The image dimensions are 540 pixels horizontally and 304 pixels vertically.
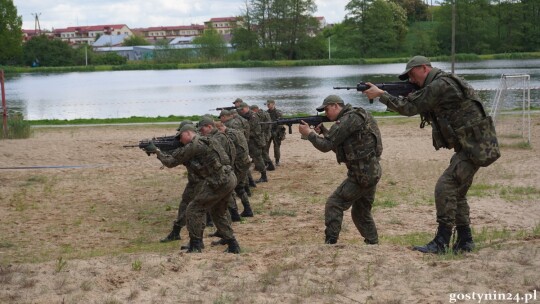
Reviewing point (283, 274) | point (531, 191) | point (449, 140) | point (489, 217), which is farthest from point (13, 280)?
point (531, 191)

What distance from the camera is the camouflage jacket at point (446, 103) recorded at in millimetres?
7738

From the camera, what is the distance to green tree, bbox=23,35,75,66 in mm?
99062

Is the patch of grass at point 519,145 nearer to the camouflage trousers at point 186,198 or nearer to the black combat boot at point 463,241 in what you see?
the camouflage trousers at point 186,198

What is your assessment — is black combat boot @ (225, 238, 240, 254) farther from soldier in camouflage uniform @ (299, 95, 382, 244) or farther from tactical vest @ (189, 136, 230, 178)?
soldier in camouflage uniform @ (299, 95, 382, 244)

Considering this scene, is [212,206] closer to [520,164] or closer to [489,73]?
[520,164]

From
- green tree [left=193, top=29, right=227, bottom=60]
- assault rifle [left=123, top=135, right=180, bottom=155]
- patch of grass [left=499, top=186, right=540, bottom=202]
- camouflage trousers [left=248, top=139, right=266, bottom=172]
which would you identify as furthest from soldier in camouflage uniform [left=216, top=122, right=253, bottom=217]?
green tree [left=193, top=29, right=227, bottom=60]

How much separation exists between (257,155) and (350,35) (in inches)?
2948

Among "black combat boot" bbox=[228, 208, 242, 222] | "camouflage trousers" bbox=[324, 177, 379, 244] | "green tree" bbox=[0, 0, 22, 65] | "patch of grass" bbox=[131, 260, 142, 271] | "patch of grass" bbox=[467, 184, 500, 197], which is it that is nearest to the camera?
"patch of grass" bbox=[131, 260, 142, 271]

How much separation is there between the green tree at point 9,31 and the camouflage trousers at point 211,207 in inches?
3434

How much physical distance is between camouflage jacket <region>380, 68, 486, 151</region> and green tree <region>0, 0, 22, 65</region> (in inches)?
3532

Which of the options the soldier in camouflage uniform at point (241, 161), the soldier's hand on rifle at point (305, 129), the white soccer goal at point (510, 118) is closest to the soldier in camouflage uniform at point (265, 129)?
the soldier in camouflage uniform at point (241, 161)

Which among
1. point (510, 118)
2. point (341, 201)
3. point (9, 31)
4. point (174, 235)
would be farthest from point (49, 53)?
point (341, 201)

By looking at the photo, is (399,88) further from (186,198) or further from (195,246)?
(186,198)

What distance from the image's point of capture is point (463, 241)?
26.5 feet
